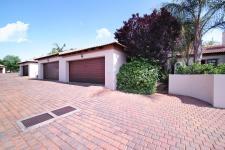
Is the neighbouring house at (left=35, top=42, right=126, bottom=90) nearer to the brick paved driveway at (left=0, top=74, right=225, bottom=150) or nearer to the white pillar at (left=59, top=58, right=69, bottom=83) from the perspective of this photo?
the white pillar at (left=59, top=58, right=69, bottom=83)

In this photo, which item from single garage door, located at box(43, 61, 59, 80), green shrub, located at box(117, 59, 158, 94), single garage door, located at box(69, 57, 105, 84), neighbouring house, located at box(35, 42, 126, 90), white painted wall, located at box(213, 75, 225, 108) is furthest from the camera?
single garage door, located at box(43, 61, 59, 80)

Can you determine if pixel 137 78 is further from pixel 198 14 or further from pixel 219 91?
pixel 198 14

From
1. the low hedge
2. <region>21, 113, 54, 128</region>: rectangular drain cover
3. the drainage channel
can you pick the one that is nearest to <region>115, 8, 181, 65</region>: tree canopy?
the low hedge

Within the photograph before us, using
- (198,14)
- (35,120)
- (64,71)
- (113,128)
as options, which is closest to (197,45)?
(198,14)

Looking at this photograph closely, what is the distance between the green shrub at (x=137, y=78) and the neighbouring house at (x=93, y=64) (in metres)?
0.53

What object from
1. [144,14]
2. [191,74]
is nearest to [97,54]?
[144,14]

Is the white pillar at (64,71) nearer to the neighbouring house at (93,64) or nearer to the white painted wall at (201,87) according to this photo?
the neighbouring house at (93,64)

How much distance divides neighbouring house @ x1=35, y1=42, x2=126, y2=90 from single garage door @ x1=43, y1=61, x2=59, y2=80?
9.8 inches

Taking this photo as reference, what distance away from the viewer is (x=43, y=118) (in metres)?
4.72

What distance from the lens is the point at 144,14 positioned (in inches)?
421

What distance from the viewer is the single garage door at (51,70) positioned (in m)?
15.9

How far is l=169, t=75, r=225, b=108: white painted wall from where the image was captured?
699 centimetres

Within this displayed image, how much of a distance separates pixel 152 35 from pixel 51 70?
39.2 feet

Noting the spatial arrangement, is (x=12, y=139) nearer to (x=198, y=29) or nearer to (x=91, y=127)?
(x=91, y=127)
